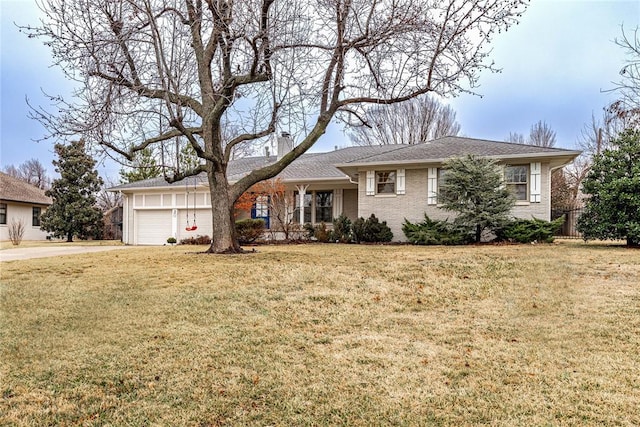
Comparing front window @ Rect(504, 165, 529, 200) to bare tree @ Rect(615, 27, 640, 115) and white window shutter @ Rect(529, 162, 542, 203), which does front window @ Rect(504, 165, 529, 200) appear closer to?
white window shutter @ Rect(529, 162, 542, 203)

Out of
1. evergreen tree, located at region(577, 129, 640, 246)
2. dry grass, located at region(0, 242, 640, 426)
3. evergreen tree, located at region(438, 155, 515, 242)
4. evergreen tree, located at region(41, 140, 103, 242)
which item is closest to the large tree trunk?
dry grass, located at region(0, 242, 640, 426)

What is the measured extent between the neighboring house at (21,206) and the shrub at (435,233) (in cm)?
2171

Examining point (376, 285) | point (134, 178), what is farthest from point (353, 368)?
point (134, 178)

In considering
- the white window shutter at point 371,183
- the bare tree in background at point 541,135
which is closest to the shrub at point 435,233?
the white window shutter at point 371,183

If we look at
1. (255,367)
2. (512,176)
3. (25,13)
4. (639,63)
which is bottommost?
(255,367)

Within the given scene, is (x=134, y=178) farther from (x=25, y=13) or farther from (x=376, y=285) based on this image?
(x=376, y=285)

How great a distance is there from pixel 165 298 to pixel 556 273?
21.5 ft

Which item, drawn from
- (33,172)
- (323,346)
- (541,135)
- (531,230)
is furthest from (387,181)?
(33,172)

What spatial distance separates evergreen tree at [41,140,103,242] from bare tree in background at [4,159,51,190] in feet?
83.0

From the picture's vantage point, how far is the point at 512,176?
48.1 feet

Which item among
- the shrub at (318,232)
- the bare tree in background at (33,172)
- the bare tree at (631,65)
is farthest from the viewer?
the bare tree in background at (33,172)

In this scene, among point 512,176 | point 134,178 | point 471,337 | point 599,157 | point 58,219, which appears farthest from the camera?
point 134,178

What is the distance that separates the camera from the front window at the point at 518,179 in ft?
47.5

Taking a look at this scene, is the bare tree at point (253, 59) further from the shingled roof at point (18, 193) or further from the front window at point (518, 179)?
the shingled roof at point (18, 193)
